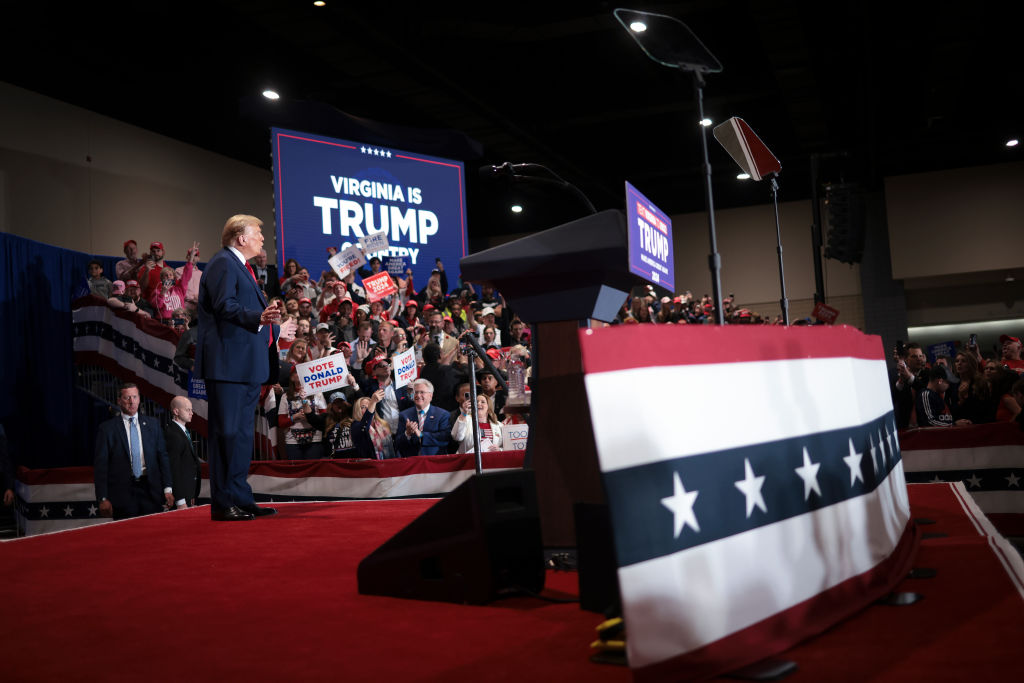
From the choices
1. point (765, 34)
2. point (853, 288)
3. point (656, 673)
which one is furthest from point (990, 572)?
point (853, 288)

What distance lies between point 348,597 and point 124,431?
517 cm

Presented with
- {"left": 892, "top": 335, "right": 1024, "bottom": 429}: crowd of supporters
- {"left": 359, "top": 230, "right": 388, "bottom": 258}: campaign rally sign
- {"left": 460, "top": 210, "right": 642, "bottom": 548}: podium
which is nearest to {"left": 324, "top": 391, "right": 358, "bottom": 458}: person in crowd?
{"left": 359, "top": 230, "right": 388, "bottom": 258}: campaign rally sign

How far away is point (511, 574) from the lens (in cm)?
234

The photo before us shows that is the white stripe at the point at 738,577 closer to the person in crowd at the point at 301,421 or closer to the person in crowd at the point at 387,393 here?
the person in crowd at the point at 387,393

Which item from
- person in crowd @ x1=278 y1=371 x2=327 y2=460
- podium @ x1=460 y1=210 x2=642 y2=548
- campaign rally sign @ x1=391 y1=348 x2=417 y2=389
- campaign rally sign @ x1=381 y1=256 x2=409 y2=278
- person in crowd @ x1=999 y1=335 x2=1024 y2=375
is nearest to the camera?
podium @ x1=460 y1=210 x2=642 y2=548

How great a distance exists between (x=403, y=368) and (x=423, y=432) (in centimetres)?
62

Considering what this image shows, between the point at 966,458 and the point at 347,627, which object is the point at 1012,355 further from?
the point at 347,627

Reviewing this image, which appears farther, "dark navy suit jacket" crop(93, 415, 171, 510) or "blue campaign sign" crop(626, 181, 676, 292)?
"dark navy suit jacket" crop(93, 415, 171, 510)

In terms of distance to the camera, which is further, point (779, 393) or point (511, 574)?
point (511, 574)

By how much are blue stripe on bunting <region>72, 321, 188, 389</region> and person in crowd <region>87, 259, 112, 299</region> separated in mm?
424

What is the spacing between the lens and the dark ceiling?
10.5 m

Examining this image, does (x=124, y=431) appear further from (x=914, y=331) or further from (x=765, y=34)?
(x=914, y=331)

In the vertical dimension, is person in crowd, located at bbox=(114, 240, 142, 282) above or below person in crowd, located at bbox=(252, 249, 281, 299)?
above

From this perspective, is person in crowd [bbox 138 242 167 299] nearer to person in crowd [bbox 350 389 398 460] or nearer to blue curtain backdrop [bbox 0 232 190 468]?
blue curtain backdrop [bbox 0 232 190 468]
